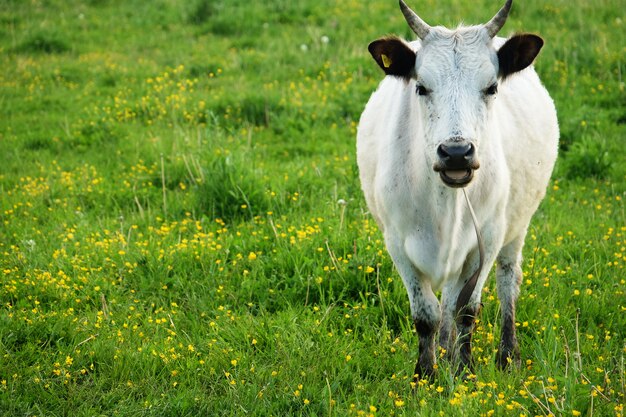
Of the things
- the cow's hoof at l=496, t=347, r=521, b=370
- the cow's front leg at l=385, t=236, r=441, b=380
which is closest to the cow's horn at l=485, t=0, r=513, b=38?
the cow's front leg at l=385, t=236, r=441, b=380

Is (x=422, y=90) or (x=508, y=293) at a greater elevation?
(x=422, y=90)

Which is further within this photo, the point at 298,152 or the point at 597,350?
the point at 298,152

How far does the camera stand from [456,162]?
135 inches

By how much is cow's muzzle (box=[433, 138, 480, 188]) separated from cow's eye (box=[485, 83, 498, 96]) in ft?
1.55

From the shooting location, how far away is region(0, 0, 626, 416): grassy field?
13.1ft

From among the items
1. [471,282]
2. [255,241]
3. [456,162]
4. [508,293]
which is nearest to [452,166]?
[456,162]

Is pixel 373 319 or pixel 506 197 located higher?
pixel 506 197

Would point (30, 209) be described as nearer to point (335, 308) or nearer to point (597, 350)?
point (335, 308)

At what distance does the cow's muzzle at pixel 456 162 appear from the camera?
341 cm

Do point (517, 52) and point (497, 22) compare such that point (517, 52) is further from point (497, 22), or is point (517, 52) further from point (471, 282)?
point (471, 282)

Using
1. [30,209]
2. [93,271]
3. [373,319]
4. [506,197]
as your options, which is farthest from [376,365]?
[30,209]

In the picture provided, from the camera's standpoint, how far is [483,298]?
506cm

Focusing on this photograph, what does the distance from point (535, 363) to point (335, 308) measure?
4.32 feet

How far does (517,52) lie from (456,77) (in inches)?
19.6
